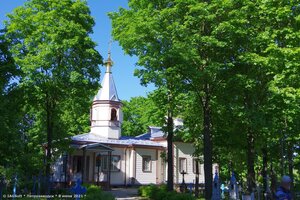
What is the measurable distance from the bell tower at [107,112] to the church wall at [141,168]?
2.72m

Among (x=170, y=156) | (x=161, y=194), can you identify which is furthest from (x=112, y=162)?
(x=161, y=194)

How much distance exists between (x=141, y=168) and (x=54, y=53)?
60.3 feet

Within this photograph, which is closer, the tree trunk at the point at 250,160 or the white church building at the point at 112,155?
the tree trunk at the point at 250,160

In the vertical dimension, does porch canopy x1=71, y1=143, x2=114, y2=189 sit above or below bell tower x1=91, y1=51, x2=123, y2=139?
below

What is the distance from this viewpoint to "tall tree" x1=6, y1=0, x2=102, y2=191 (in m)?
20.4

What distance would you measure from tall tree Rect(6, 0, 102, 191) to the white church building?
990cm

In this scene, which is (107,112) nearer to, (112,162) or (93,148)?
(112,162)

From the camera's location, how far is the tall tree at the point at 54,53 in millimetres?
20406

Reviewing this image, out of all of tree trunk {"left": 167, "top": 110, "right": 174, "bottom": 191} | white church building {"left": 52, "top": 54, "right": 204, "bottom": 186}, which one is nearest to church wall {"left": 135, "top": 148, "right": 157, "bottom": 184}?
white church building {"left": 52, "top": 54, "right": 204, "bottom": 186}

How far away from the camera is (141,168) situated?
36.0 m

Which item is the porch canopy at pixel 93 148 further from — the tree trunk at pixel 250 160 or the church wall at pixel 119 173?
the tree trunk at pixel 250 160

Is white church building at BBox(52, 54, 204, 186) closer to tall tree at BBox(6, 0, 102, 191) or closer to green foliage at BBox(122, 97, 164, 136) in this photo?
tall tree at BBox(6, 0, 102, 191)

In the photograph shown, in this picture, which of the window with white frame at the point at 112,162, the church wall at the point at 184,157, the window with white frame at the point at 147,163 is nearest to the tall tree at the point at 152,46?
the window with white frame at the point at 112,162

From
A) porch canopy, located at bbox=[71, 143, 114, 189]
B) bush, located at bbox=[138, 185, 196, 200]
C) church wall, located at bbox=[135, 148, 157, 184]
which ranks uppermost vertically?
porch canopy, located at bbox=[71, 143, 114, 189]
